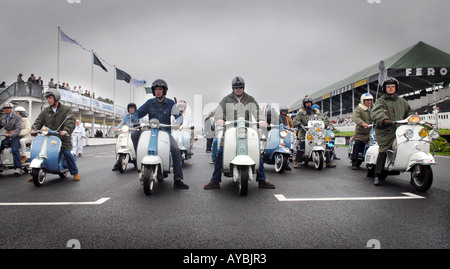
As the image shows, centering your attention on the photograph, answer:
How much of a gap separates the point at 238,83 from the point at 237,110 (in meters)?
0.49

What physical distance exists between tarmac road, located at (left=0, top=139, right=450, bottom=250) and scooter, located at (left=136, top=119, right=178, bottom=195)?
0.36 m

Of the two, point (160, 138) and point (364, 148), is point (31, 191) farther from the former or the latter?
point (364, 148)

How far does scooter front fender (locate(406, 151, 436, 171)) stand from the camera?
4344mm

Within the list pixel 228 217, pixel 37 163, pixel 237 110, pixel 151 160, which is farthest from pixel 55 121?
pixel 228 217

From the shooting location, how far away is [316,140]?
25.3 feet

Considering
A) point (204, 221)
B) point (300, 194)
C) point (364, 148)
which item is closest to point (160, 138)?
point (204, 221)

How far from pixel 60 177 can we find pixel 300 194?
17.9ft

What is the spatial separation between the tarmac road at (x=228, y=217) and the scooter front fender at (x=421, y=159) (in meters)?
0.48

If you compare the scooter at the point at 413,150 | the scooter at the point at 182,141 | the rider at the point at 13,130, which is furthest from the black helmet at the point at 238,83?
the rider at the point at 13,130

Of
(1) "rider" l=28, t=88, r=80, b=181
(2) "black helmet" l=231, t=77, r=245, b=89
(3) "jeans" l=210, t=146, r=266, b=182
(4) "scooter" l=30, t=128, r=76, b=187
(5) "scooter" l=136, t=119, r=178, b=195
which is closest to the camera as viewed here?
(5) "scooter" l=136, t=119, r=178, b=195

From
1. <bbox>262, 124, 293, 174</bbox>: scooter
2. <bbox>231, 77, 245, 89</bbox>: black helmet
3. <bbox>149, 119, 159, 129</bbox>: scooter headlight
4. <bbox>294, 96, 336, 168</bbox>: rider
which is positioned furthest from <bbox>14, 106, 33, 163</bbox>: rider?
<bbox>294, 96, 336, 168</bbox>: rider

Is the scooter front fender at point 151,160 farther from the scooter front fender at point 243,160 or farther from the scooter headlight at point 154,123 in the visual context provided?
the scooter front fender at point 243,160

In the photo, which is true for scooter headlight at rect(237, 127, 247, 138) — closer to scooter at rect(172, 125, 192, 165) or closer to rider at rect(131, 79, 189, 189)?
rider at rect(131, 79, 189, 189)
